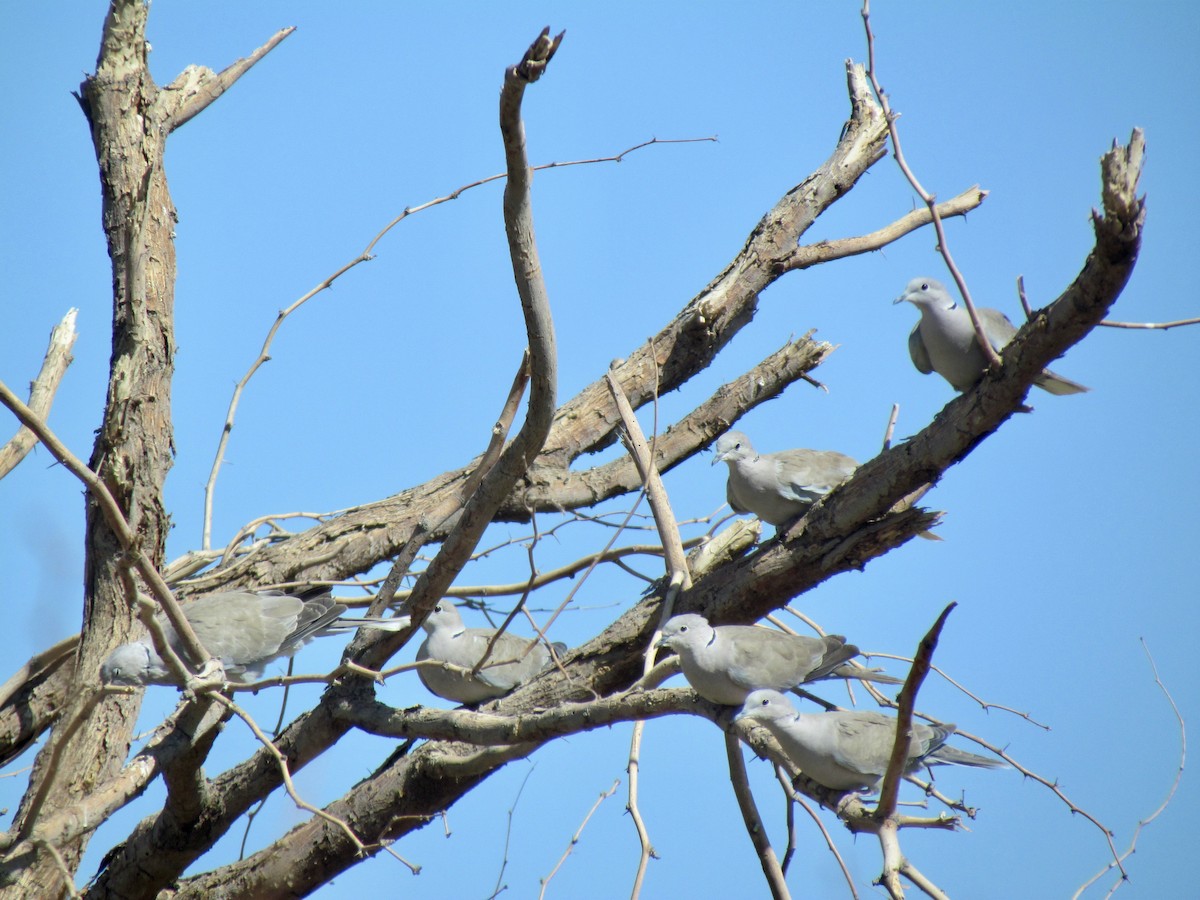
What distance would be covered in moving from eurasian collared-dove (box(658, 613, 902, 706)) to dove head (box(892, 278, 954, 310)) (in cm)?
134

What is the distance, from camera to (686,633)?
12.2ft

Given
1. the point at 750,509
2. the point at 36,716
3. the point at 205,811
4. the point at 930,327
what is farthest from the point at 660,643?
the point at 36,716

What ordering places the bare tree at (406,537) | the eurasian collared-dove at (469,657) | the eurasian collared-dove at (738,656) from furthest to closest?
the eurasian collared-dove at (469,657), the eurasian collared-dove at (738,656), the bare tree at (406,537)

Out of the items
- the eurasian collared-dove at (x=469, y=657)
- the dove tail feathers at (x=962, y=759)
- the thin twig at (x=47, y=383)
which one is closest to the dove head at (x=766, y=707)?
the dove tail feathers at (x=962, y=759)

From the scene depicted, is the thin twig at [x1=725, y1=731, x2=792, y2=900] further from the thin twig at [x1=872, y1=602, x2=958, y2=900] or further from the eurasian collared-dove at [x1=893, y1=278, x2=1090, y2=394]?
the eurasian collared-dove at [x1=893, y1=278, x2=1090, y2=394]

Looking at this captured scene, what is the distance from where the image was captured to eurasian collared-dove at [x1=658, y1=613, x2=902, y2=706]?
3617 mm

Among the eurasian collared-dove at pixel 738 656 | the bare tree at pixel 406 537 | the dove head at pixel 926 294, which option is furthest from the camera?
the dove head at pixel 926 294

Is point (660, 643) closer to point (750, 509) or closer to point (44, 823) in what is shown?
point (750, 509)

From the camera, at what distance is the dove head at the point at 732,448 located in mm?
4785

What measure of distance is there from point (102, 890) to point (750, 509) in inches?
120

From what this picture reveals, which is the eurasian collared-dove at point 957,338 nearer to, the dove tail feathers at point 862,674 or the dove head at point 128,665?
the dove tail feathers at point 862,674

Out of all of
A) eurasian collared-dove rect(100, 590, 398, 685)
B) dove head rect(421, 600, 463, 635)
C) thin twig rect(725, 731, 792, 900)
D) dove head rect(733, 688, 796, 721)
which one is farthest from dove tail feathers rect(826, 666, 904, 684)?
dove head rect(421, 600, 463, 635)

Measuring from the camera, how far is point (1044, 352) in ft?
10.9

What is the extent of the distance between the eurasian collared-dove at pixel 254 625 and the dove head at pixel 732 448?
5.85 ft
